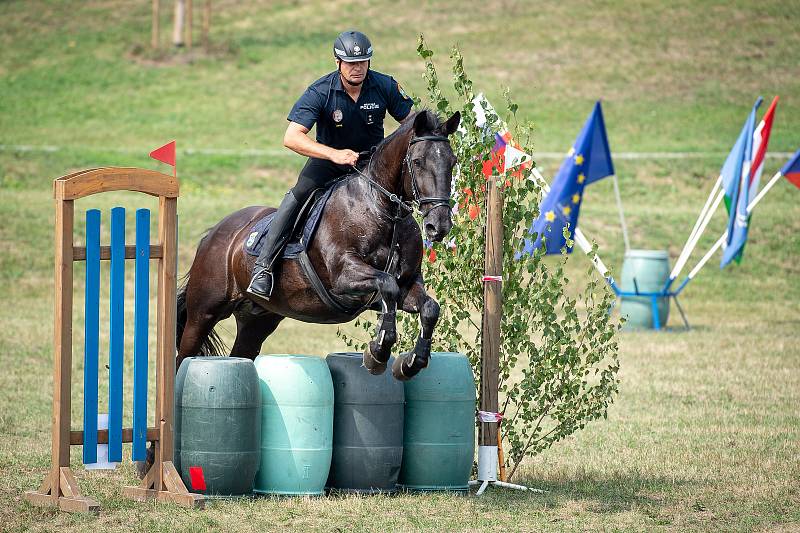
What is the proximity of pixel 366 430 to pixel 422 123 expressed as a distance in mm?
2039

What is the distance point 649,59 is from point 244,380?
1438 inches

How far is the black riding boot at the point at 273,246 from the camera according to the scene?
7836 millimetres

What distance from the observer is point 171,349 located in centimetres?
724

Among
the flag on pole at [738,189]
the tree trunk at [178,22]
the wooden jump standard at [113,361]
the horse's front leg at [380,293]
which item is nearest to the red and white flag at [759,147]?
Answer: the flag on pole at [738,189]

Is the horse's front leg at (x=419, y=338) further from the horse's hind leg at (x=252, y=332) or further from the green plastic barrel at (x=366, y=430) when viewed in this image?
the horse's hind leg at (x=252, y=332)

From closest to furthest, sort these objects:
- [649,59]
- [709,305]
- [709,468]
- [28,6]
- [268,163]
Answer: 1. [709,468]
2. [709,305]
3. [268,163]
4. [649,59]
5. [28,6]

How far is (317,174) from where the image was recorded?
26.1ft

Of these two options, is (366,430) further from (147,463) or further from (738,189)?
(738,189)

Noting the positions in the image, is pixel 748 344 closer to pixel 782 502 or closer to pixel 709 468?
pixel 709 468

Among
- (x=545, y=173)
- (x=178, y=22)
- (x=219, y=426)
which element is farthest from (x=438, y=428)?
(x=178, y=22)

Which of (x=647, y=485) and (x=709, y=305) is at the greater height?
(x=709, y=305)

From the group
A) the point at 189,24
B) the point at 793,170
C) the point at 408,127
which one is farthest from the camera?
the point at 189,24

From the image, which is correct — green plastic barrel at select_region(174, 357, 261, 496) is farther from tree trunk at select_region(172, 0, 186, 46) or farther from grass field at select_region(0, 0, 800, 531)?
tree trunk at select_region(172, 0, 186, 46)

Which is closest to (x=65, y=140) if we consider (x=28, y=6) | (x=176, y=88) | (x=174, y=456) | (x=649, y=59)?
(x=176, y=88)
